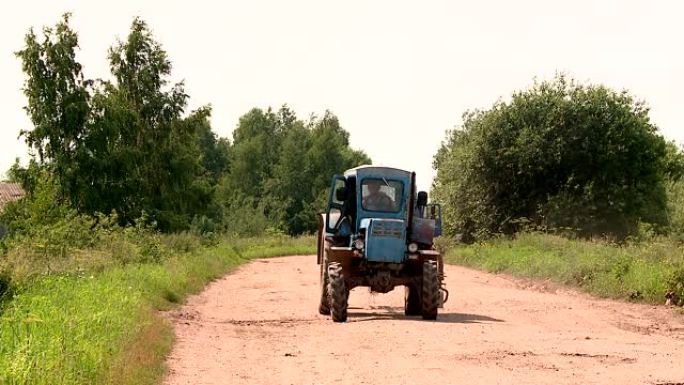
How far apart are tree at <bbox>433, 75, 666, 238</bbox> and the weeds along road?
2020cm

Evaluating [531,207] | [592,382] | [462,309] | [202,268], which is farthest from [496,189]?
[592,382]

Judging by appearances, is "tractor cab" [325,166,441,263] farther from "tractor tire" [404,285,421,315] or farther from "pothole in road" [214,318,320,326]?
"pothole in road" [214,318,320,326]

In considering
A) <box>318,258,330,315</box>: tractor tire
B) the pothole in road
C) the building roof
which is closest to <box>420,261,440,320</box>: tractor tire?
<box>318,258,330,315</box>: tractor tire

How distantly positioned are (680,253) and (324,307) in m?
10.1

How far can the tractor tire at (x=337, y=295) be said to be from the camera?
16953 mm

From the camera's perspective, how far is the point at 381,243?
57.3 feet

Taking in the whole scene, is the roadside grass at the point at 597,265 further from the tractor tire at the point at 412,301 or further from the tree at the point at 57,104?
the tree at the point at 57,104

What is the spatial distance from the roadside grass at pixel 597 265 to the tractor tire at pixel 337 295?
26.9 ft

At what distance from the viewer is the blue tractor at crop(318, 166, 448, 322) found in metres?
17.3

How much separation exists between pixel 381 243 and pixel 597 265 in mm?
10286

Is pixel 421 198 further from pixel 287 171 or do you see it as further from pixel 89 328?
pixel 287 171

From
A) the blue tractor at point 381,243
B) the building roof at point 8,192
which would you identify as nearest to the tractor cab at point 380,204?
the blue tractor at point 381,243

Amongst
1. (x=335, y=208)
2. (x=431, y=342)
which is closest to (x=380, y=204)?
(x=335, y=208)

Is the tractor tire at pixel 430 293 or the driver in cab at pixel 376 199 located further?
the driver in cab at pixel 376 199
